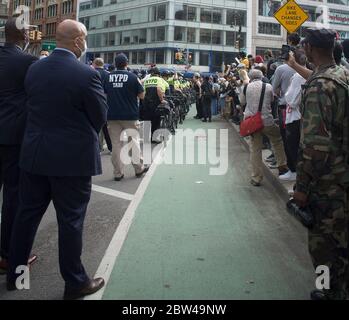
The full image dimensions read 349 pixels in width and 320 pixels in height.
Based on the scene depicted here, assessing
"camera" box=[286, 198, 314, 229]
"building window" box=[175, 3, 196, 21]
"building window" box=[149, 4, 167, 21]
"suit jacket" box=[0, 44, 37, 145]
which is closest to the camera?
"camera" box=[286, 198, 314, 229]

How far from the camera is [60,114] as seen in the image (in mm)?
3561

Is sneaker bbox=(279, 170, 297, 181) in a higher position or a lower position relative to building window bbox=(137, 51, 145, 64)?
lower

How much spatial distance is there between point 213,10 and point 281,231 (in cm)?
7061

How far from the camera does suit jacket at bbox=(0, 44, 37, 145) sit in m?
4.09

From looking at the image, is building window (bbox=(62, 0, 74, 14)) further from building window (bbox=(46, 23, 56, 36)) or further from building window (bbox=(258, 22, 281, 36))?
building window (bbox=(258, 22, 281, 36))

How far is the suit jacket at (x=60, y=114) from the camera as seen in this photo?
3.55 metres

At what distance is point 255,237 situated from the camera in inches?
211

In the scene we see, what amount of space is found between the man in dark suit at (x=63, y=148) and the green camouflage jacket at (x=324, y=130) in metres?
1.62

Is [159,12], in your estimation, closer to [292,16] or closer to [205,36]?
[205,36]

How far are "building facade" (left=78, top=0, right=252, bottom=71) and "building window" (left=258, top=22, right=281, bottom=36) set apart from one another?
2767 mm

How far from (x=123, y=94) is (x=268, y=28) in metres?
73.9

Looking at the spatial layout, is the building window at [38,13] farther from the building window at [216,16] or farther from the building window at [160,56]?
the building window at [216,16]

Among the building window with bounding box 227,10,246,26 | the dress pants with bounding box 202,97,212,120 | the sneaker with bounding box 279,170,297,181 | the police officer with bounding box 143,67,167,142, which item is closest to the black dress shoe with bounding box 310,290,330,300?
the sneaker with bounding box 279,170,297,181
